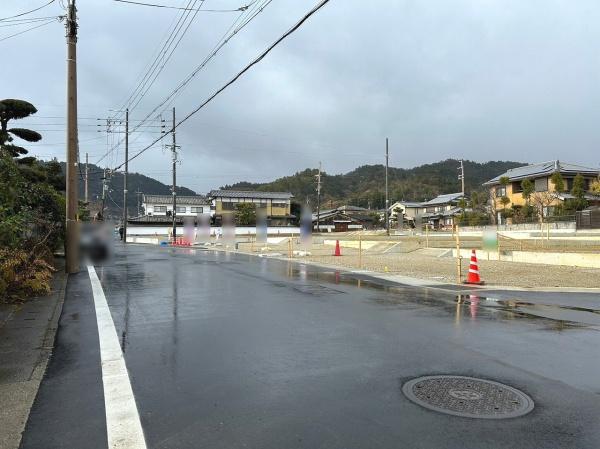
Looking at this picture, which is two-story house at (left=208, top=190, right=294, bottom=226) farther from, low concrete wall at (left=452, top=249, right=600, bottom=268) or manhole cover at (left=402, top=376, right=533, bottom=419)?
manhole cover at (left=402, top=376, right=533, bottom=419)

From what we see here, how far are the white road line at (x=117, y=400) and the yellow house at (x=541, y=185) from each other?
46989 mm

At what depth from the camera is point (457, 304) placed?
32.2ft

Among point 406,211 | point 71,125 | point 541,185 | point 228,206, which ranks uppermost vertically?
point 541,185

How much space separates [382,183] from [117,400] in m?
140

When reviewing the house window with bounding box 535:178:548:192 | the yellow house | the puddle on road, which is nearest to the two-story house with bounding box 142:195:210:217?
the yellow house

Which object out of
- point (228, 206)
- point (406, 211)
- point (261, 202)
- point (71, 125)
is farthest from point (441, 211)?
point (71, 125)

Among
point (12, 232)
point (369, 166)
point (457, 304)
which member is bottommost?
point (457, 304)

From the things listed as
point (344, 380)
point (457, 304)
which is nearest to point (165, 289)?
point (457, 304)

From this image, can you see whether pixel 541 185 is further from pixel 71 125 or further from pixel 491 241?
pixel 71 125

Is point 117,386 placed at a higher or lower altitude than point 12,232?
lower

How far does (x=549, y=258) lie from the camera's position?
65.0ft

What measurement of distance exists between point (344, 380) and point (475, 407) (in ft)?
4.13

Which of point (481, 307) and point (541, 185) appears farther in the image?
point (541, 185)

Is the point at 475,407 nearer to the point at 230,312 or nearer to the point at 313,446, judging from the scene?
the point at 313,446
